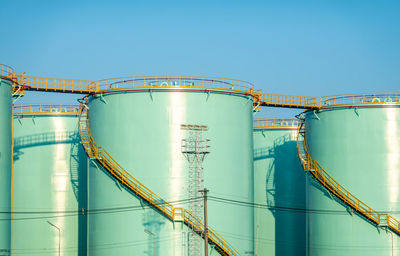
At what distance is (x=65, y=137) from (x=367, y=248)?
24.6m

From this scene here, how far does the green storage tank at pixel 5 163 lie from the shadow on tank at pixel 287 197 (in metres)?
23.1

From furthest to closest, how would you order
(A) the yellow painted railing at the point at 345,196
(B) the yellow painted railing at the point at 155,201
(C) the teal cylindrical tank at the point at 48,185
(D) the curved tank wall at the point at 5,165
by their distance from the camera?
(C) the teal cylindrical tank at the point at 48,185
(A) the yellow painted railing at the point at 345,196
(B) the yellow painted railing at the point at 155,201
(D) the curved tank wall at the point at 5,165

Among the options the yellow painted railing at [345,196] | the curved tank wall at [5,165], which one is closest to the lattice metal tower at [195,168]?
the yellow painted railing at [345,196]

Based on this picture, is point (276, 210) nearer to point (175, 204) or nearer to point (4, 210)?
point (175, 204)

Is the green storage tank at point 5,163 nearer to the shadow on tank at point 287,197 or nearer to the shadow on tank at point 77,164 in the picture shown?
the shadow on tank at point 77,164

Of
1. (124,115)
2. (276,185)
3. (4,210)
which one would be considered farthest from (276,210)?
(4,210)

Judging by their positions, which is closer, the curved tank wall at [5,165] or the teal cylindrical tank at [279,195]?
the curved tank wall at [5,165]

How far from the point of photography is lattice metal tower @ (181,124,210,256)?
125 feet

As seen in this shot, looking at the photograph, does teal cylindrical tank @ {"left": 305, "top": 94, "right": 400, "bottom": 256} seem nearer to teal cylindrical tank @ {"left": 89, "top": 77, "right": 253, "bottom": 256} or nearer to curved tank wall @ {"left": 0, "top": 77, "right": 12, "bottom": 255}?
teal cylindrical tank @ {"left": 89, "top": 77, "right": 253, "bottom": 256}

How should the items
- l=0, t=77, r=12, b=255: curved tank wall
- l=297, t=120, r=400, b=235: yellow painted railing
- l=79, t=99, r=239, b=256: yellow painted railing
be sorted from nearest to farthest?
l=0, t=77, r=12, b=255: curved tank wall
l=79, t=99, r=239, b=256: yellow painted railing
l=297, t=120, r=400, b=235: yellow painted railing

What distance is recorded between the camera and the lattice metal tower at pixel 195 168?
3800 cm

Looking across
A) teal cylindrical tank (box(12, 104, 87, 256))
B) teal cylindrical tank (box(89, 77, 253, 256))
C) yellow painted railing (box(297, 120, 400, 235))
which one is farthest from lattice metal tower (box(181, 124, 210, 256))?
→ teal cylindrical tank (box(12, 104, 87, 256))

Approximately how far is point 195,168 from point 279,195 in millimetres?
16736

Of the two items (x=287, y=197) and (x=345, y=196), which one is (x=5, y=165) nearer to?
(x=345, y=196)
